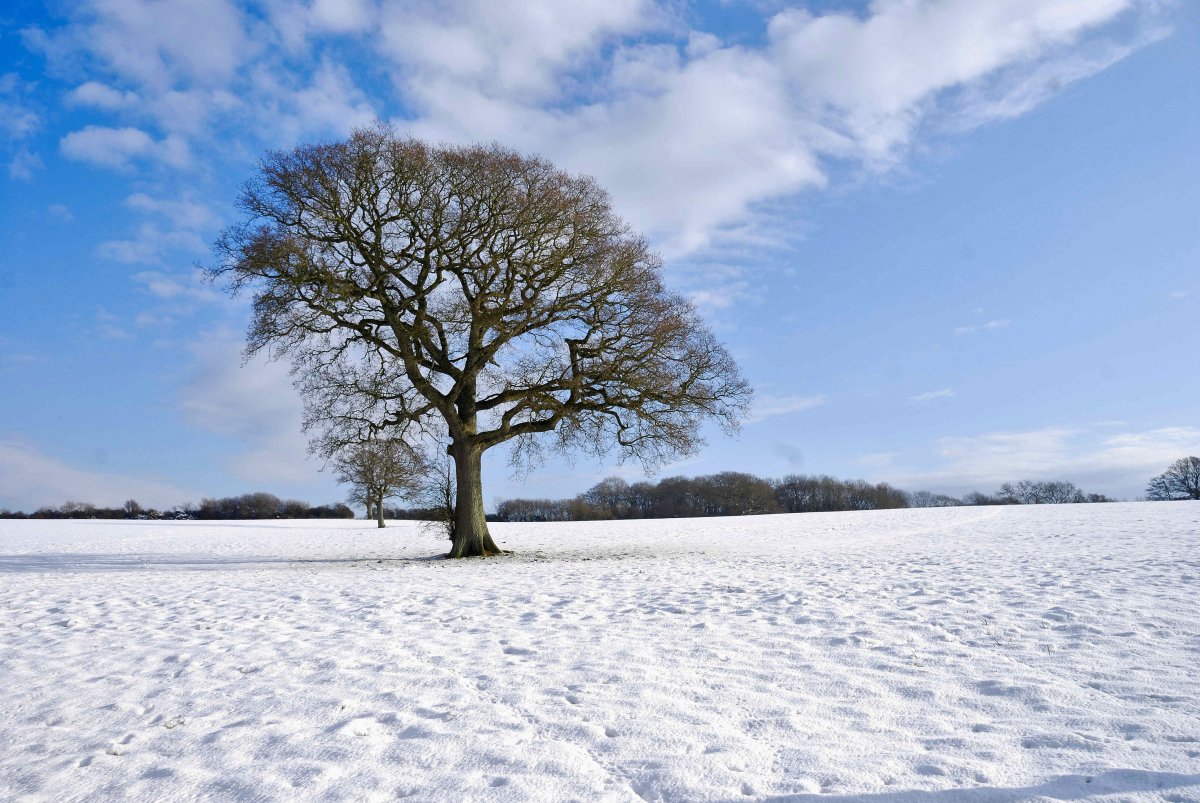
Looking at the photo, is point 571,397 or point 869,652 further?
point 571,397

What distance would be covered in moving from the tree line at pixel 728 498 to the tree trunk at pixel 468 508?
7505 cm

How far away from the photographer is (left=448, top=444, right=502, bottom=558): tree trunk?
20.4 meters

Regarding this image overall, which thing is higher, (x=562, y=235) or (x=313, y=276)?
(x=562, y=235)

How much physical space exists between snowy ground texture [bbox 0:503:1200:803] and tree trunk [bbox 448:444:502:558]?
8.25m

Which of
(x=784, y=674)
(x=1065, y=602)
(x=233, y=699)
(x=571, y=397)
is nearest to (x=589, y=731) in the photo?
(x=784, y=674)

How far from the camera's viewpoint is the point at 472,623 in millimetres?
8617

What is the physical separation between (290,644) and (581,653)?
343cm

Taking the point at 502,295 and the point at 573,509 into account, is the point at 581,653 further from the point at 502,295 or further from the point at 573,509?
the point at 573,509

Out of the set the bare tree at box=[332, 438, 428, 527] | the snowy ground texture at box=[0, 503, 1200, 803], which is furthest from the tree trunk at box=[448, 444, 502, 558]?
the snowy ground texture at box=[0, 503, 1200, 803]

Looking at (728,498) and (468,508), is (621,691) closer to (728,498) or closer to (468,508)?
(468,508)

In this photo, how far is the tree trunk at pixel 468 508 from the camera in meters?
20.4

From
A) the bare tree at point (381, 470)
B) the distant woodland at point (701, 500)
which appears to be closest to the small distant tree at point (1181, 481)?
the distant woodland at point (701, 500)

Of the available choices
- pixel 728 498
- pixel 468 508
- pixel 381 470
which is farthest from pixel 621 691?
pixel 728 498

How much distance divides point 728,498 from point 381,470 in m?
74.7
